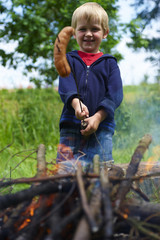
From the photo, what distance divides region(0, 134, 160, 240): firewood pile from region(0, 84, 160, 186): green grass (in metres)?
1.10

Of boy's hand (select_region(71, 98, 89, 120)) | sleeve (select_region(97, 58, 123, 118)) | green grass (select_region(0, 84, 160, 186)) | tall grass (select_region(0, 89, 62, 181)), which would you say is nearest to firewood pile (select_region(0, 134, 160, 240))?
boy's hand (select_region(71, 98, 89, 120))

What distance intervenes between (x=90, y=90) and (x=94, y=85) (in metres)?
0.05

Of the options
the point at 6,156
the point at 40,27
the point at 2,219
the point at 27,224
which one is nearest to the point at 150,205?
the point at 27,224

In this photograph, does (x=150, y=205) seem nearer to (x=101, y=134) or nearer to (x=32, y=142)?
(x=101, y=134)

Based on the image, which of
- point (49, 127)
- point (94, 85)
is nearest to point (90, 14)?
point (94, 85)

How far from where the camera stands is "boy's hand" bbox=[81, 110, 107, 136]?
178cm

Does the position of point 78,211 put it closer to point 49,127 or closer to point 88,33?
point 88,33

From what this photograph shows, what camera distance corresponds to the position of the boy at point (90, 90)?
1891 mm

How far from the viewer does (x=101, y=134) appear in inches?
78.3

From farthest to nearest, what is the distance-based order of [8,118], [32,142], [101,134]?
[8,118], [32,142], [101,134]

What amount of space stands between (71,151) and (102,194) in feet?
3.17

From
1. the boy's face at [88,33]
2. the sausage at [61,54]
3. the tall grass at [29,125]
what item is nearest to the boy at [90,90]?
the boy's face at [88,33]

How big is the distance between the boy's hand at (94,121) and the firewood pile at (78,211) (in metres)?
0.49

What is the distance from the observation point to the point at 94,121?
1.79m
